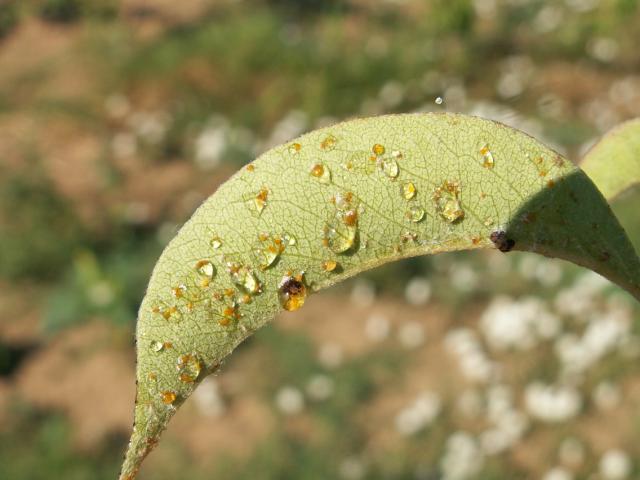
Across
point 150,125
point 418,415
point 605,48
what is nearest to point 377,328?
point 418,415

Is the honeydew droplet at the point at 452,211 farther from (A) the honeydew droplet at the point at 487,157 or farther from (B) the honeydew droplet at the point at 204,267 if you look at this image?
(B) the honeydew droplet at the point at 204,267

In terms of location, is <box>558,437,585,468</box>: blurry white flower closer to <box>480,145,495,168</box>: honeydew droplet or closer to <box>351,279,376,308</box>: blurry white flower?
<box>351,279,376,308</box>: blurry white flower

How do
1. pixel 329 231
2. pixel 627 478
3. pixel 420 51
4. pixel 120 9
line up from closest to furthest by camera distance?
1. pixel 329 231
2. pixel 627 478
3. pixel 420 51
4. pixel 120 9

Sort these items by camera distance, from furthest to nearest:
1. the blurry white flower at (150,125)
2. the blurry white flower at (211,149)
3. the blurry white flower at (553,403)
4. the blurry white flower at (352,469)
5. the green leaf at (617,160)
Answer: the blurry white flower at (150,125), the blurry white flower at (211,149), the blurry white flower at (553,403), the blurry white flower at (352,469), the green leaf at (617,160)

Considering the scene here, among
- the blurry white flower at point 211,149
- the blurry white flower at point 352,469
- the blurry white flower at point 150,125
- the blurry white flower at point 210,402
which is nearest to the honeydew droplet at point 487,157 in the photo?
the blurry white flower at point 352,469

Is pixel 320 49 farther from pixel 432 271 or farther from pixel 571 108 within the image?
pixel 432 271

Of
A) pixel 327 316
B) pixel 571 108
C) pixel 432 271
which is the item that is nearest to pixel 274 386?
pixel 327 316

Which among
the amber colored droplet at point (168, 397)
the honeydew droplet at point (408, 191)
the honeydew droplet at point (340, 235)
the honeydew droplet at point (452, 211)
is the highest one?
the honeydew droplet at point (408, 191)

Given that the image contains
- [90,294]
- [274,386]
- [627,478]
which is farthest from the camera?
[90,294]
